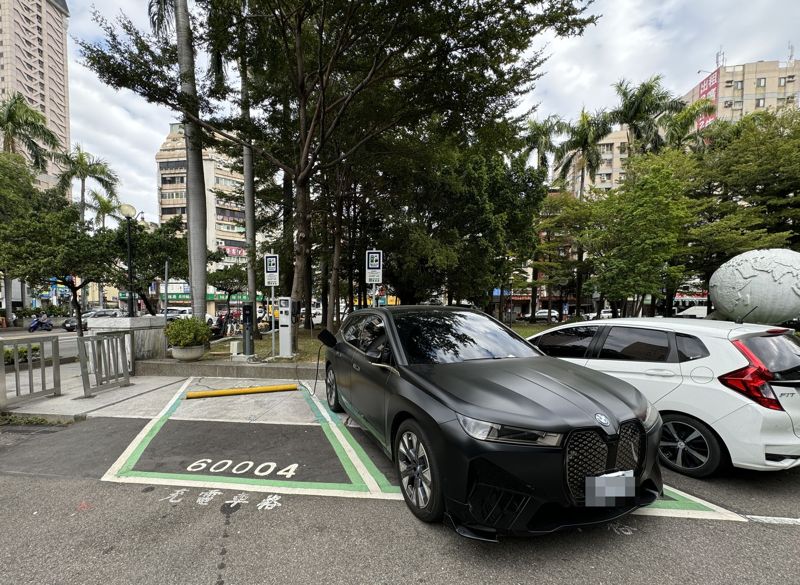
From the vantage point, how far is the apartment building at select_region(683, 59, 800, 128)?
51.3 metres

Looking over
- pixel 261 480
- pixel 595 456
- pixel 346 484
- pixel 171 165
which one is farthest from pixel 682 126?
pixel 171 165

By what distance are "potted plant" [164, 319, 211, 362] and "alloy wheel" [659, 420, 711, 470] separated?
8438mm

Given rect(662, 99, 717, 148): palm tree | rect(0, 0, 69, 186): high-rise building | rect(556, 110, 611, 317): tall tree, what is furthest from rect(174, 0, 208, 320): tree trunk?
rect(0, 0, 69, 186): high-rise building

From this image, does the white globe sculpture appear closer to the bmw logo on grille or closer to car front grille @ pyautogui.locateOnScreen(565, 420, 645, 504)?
car front grille @ pyautogui.locateOnScreen(565, 420, 645, 504)

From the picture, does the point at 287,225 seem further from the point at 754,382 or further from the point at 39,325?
the point at 39,325

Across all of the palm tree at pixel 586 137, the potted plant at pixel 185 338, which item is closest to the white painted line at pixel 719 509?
the potted plant at pixel 185 338

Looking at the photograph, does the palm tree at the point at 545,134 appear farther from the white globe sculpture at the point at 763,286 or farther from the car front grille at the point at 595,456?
the car front grille at the point at 595,456

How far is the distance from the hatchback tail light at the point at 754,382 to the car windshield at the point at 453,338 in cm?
159

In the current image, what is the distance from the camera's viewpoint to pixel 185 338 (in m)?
8.10

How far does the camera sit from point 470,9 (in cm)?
753

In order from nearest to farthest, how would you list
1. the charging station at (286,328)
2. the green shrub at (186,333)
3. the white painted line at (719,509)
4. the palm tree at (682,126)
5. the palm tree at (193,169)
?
the white painted line at (719,509), the green shrub at (186,333), the charging station at (286,328), the palm tree at (193,169), the palm tree at (682,126)

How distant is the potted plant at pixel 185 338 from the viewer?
8.12 meters

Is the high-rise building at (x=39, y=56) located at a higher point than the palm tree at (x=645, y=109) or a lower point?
higher

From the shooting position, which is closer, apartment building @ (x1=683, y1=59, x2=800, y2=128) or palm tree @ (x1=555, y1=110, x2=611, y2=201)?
palm tree @ (x1=555, y1=110, x2=611, y2=201)
